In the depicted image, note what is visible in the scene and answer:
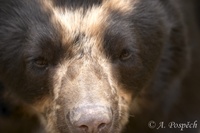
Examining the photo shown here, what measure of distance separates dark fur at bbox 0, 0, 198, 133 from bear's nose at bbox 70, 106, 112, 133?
0.04 metres

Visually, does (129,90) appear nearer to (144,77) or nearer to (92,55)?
(144,77)

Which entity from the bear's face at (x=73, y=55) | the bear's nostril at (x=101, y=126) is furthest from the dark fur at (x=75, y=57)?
the bear's nostril at (x=101, y=126)

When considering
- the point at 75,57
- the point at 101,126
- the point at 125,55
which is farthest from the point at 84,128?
the point at 125,55

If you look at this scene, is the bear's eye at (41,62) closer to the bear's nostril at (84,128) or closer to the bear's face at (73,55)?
the bear's face at (73,55)

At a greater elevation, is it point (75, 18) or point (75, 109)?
point (75, 18)

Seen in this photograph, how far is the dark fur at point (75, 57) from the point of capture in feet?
11.3

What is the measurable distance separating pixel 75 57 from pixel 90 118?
503 mm

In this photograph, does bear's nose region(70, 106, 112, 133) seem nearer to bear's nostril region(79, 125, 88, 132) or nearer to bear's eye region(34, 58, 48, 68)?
bear's nostril region(79, 125, 88, 132)

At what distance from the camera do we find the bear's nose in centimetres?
319

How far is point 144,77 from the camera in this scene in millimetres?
3939

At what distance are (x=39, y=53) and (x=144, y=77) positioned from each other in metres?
0.77

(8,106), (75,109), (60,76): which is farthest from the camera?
(8,106)

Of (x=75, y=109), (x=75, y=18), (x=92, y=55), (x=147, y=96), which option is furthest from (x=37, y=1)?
(x=147, y=96)

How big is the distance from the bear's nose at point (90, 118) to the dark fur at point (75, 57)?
0.04m
